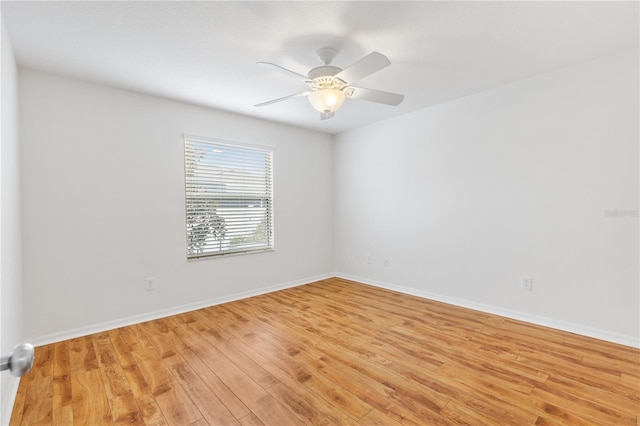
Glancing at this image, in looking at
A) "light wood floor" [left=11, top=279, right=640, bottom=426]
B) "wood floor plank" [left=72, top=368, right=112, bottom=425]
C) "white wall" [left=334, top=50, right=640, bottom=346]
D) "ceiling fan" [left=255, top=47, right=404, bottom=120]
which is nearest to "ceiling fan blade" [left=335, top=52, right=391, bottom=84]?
"ceiling fan" [left=255, top=47, right=404, bottom=120]

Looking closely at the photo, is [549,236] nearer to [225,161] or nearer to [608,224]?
[608,224]

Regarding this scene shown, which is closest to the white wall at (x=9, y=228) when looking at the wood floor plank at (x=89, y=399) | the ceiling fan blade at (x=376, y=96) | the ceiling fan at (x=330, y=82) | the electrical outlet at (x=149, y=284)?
the wood floor plank at (x=89, y=399)

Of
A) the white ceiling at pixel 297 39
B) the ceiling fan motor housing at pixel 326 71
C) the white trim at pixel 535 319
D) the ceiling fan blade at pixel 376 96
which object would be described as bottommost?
the white trim at pixel 535 319

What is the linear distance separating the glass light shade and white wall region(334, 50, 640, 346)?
1.93 m

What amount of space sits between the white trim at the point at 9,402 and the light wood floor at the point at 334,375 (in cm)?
4

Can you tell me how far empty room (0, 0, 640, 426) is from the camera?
1.85 meters

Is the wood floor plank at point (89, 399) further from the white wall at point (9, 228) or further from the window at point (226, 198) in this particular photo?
the window at point (226, 198)

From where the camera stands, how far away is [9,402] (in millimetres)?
1729

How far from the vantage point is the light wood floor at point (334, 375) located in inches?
66.1

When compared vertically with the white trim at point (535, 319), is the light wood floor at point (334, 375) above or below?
below

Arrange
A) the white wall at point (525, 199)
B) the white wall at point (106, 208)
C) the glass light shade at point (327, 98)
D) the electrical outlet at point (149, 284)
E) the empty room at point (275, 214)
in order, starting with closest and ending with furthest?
the empty room at point (275, 214), the glass light shade at point (327, 98), the white wall at point (525, 199), the white wall at point (106, 208), the electrical outlet at point (149, 284)

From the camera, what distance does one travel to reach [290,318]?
3152 mm

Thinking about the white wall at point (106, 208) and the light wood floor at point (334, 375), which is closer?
the light wood floor at point (334, 375)

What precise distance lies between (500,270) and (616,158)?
1408mm
